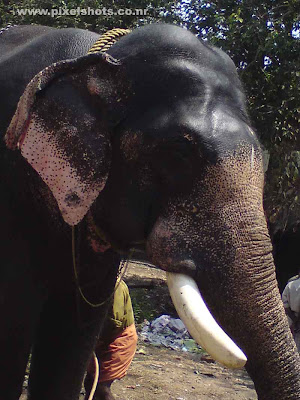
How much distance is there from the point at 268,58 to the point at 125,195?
5.49 m

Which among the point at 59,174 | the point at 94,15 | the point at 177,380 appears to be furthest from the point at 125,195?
the point at 94,15

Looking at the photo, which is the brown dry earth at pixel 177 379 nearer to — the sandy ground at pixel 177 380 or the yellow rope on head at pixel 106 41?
the sandy ground at pixel 177 380

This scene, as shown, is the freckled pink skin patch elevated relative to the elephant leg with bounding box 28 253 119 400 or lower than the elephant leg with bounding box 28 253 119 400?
elevated

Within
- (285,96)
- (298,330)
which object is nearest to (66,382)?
(298,330)

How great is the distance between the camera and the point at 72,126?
2.36 meters

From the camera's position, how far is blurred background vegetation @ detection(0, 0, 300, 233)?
23.7ft

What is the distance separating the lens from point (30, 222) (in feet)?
8.53

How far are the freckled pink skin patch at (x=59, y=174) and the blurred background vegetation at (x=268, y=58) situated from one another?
15.7 feet

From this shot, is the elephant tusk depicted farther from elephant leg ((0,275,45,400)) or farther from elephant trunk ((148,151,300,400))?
elephant leg ((0,275,45,400))

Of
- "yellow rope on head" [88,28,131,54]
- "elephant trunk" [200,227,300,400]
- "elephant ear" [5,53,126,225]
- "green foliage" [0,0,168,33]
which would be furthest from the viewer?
"green foliage" [0,0,168,33]

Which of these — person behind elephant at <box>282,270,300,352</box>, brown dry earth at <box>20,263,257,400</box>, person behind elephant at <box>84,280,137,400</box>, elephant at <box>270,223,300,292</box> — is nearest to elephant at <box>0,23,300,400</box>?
person behind elephant at <box>84,280,137,400</box>

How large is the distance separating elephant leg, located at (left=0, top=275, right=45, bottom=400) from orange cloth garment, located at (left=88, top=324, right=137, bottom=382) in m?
1.19

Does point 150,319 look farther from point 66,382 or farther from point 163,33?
point 163,33

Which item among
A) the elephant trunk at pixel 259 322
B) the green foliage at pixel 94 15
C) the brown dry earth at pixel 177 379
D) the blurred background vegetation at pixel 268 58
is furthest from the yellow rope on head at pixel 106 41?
the green foliage at pixel 94 15
